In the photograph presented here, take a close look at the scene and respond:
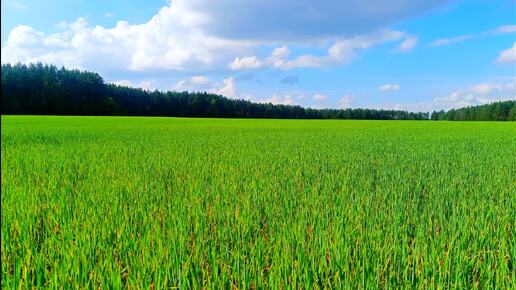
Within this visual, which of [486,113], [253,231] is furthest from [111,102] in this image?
[486,113]

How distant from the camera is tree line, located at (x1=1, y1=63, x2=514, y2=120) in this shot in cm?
5853

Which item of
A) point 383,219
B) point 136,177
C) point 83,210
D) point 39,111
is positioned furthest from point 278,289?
point 39,111

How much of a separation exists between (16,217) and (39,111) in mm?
68575

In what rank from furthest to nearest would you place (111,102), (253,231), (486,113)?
(486,113) → (111,102) → (253,231)

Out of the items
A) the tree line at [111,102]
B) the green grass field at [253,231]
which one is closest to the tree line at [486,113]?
Result: the tree line at [111,102]

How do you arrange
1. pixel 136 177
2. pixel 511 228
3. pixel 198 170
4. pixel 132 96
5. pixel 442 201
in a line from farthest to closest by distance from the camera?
pixel 132 96 → pixel 198 170 → pixel 136 177 → pixel 442 201 → pixel 511 228

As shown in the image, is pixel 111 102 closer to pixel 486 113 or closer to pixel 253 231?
pixel 253 231

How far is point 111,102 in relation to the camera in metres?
69.6

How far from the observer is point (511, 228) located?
316cm

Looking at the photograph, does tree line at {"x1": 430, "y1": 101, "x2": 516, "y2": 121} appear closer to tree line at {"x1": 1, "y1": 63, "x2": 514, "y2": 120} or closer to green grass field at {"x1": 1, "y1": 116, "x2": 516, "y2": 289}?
Result: tree line at {"x1": 1, "y1": 63, "x2": 514, "y2": 120}

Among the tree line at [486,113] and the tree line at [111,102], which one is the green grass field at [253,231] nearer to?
the tree line at [111,102]

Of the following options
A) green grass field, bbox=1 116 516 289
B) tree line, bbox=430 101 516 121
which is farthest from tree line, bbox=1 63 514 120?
green grass field, bbox=1 116 516 289

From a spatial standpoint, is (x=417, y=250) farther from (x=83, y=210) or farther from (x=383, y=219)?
(x=83, y=210)

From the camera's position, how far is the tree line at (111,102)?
192ft
